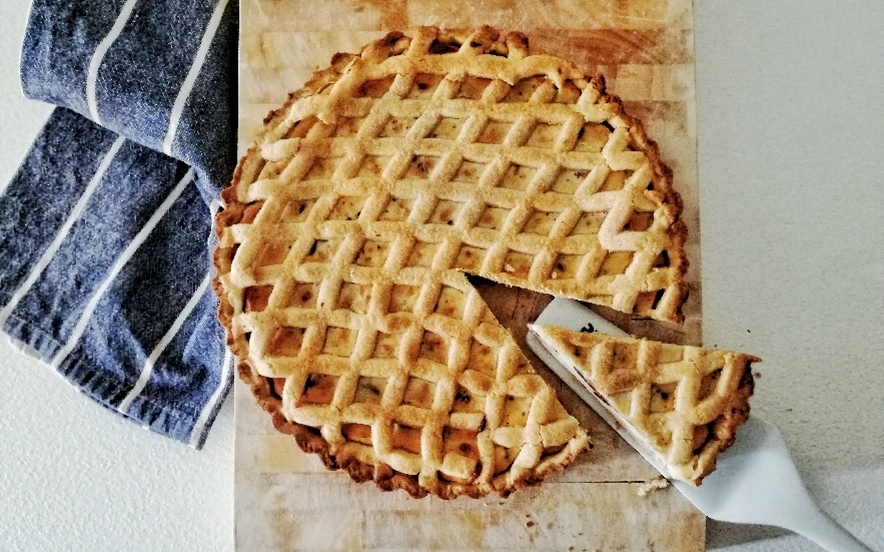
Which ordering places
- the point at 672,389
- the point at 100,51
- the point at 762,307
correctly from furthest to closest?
the point at 762,307 < the point at 100,51 < the point at 672,389

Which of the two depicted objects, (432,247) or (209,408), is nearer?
(432,247)

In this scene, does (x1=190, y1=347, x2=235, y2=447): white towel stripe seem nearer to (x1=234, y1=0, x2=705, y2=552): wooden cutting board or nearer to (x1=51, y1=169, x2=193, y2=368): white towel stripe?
(x1=234, y1=0, x2=705, y2=552): wooden cutting board

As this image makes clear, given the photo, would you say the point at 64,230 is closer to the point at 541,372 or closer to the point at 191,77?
the point at 191,77

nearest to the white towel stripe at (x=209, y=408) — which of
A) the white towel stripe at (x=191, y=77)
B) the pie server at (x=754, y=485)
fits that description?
the white towel stripe at (x=191, y=77)

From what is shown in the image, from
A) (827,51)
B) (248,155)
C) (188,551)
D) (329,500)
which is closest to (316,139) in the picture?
(248,155)

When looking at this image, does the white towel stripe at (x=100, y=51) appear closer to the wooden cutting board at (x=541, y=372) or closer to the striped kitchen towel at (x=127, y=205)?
the striped kitchen towel at (x=127, y=205)

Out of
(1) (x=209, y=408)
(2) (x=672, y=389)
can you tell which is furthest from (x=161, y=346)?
(2) (x=672, y=389)

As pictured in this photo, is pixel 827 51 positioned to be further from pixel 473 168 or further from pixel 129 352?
pixel 129 352
